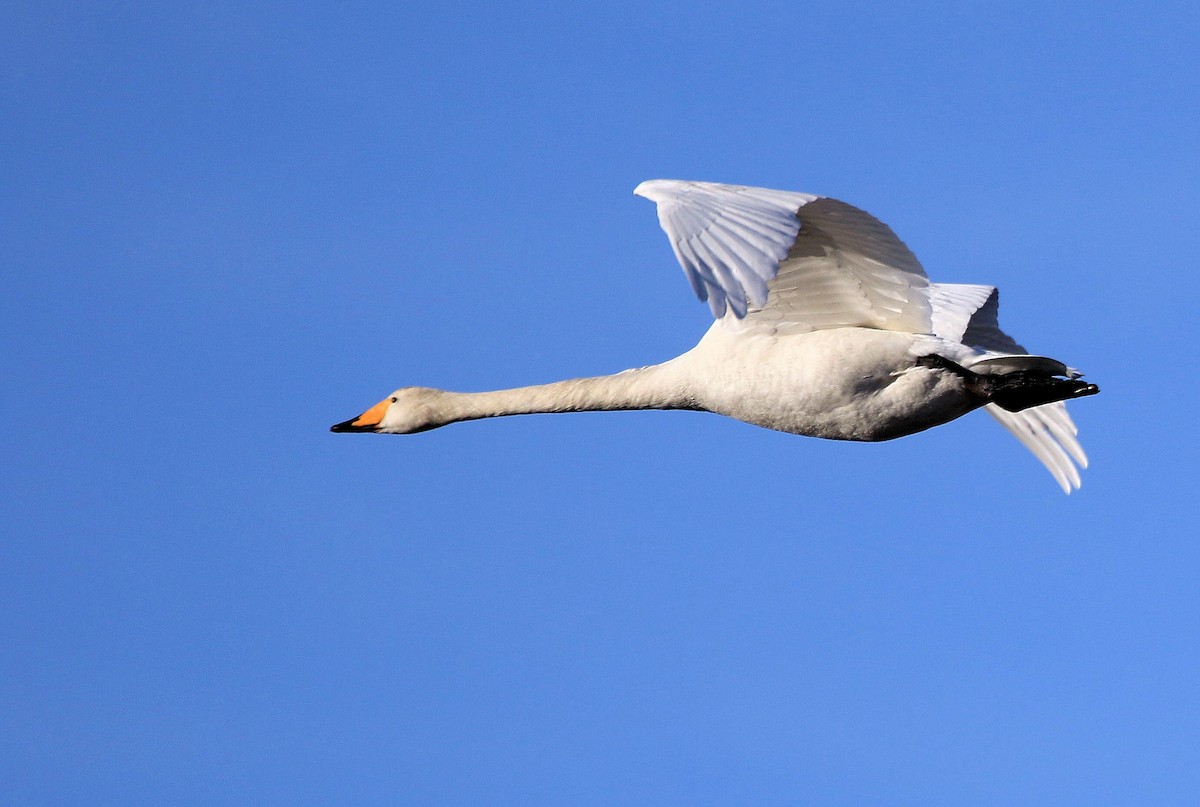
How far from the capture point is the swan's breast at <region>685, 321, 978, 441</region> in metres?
14.3

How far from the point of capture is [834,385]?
14242 mm

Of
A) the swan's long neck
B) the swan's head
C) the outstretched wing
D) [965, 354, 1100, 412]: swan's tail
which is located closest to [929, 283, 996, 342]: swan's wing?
the outstretched wing

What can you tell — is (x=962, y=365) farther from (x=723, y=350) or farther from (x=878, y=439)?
(x=723, y=350)

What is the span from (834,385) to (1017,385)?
4.66 feet

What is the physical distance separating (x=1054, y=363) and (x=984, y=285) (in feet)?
10.1

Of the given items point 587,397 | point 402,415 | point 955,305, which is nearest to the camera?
point 587,397

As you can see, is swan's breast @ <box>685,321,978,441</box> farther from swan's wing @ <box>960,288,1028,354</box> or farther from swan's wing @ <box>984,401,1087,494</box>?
swan's wing @ <box>984,401,1087,494</box>

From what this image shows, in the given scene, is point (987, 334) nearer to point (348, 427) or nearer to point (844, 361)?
point (844, 361)

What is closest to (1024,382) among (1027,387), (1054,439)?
(1027,387)

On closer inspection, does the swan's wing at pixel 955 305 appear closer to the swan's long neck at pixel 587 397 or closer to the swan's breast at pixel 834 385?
the swan's breast at pixel 834 385

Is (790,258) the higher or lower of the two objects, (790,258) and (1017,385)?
the higher

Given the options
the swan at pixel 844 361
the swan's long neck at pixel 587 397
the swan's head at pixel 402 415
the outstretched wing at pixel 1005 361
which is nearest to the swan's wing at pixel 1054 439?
the outstretched wing at pixel 1005 361

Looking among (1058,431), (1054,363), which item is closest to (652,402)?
(1054,363)

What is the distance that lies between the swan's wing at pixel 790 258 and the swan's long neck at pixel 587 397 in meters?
0.87
